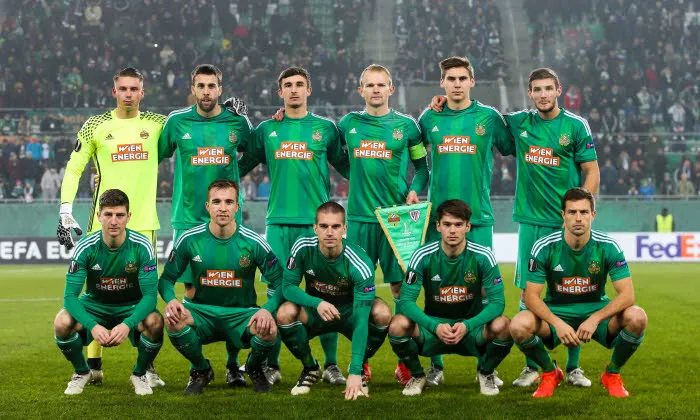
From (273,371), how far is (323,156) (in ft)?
4.98

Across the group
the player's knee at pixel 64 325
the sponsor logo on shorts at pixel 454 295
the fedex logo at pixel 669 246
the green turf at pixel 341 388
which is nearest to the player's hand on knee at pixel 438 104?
the sponsor logo on shorts at pixel 454 295

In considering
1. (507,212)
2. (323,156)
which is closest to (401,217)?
(323,156)

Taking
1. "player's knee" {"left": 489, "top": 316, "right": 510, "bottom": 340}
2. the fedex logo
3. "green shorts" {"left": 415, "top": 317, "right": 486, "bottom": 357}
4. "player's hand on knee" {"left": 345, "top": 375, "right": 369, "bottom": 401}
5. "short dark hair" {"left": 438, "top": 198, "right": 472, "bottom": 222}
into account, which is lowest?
the fedex logo

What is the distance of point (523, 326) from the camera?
218 inches

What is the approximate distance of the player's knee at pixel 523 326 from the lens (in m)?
5.54

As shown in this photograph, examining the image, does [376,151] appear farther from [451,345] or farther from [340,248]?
[451,345]

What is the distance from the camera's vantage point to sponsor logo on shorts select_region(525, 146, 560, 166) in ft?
20.7

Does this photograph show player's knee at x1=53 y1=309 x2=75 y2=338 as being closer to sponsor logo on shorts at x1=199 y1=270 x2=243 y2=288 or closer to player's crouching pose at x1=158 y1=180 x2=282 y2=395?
player's crouching pose at x1=158 y1=180 x2=282 y2=395

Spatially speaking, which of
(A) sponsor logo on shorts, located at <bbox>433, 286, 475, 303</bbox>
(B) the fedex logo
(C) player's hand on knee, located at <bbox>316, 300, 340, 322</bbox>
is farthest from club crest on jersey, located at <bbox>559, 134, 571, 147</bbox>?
(B) the fedex logo

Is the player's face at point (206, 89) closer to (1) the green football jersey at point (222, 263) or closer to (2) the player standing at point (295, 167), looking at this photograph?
(2) the player standing at point (295, 167)

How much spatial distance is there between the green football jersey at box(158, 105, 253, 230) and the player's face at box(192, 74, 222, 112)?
0.48 ft

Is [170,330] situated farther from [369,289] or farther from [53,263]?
[53,263]

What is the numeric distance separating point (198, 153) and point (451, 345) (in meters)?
2.22

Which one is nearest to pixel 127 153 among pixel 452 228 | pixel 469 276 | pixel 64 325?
pixel 64 325
